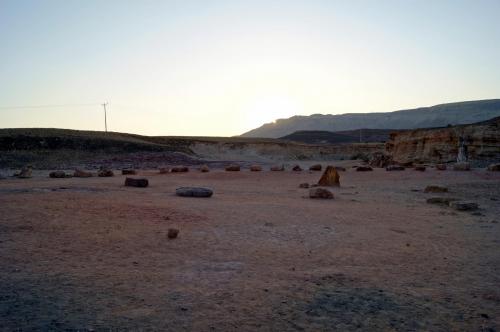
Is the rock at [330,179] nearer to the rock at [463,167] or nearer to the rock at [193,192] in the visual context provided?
the rock at [193,192]

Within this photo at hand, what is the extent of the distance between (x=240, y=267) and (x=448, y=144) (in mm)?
25740

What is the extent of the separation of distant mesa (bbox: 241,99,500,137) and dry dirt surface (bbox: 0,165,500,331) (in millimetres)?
84140

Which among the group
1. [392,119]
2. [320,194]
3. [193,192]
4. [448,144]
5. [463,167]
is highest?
[392,119]

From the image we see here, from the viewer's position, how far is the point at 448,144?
1107 inches

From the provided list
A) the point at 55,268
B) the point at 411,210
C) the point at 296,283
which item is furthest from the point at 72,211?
the point at 411,210

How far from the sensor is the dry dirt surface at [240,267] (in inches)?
156

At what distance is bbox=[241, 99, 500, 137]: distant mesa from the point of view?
374 ft

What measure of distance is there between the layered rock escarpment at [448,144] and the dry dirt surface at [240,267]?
1836cm

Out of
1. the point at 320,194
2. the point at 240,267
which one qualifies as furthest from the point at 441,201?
the point at 240,267

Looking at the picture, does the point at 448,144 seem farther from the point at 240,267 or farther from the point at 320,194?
the point at 240,267

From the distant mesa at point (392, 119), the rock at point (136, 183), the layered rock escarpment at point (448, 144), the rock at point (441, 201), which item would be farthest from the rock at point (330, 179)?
the distant mesa at point (392, 119)

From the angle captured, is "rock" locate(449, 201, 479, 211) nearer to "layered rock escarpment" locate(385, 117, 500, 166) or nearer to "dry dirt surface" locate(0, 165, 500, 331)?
"dry dirt surface" locate(0, 165, 500, 331)

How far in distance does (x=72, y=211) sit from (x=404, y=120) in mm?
127296

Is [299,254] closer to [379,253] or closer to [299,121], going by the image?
[379,253]
